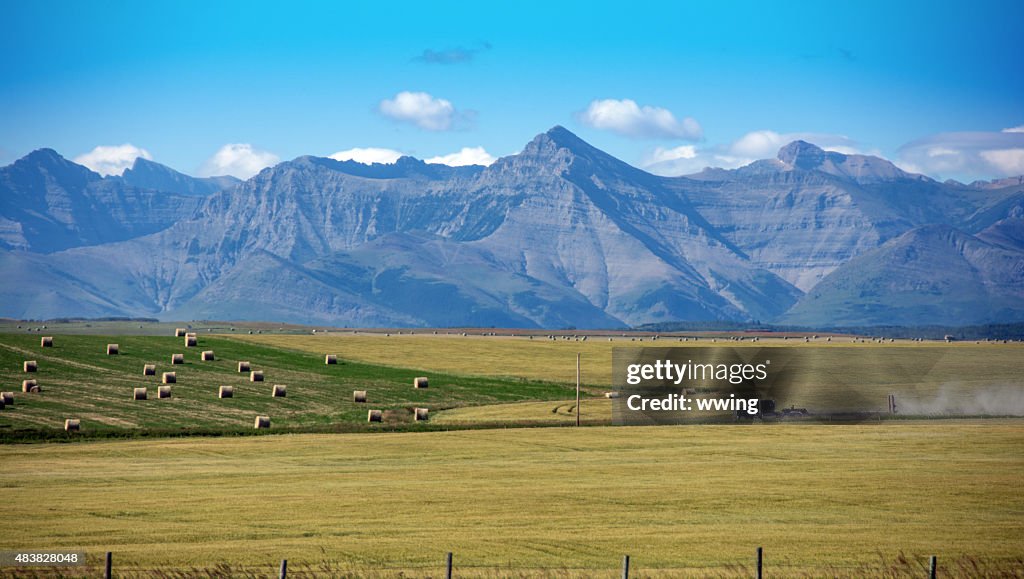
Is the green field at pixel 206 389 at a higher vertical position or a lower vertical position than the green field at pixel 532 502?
higher

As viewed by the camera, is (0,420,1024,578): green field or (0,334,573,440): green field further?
(0,334,573,440): green field

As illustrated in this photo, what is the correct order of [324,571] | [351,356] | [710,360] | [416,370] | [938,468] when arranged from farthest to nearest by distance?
[351,356] < [416,370] < [710,360] < [938,468] < [324,571]

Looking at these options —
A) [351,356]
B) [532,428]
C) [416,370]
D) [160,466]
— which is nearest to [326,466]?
[160,466]

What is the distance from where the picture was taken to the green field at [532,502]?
129 ft

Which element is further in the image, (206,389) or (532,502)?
(206,389)

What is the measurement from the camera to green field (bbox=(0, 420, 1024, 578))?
3919cm

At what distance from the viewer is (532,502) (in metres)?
52.7

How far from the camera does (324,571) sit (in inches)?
1416

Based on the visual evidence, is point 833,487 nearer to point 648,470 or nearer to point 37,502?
point 648,470

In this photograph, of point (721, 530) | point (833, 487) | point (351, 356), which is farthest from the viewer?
point (351, 356)

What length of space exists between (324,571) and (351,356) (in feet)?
368

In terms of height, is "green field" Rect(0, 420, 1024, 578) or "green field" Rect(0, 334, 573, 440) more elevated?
"green field" Rect(0, 334, 573, 440)

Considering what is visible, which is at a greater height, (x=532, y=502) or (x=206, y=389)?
(x=206, y=389)

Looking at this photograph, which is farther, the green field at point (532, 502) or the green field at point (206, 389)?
the green field at point (206, 389)
